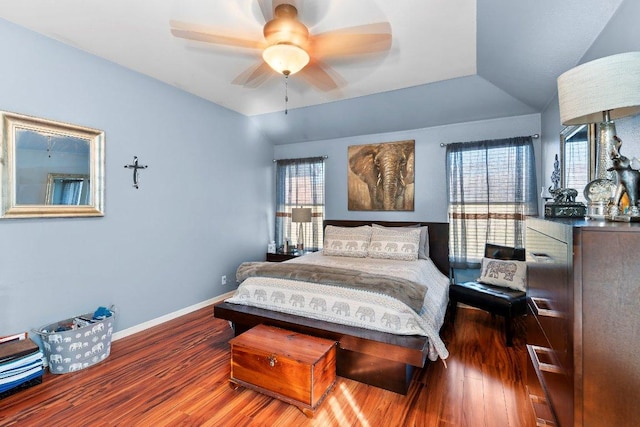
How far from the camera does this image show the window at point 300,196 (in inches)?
193

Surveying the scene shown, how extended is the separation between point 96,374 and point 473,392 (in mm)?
2873

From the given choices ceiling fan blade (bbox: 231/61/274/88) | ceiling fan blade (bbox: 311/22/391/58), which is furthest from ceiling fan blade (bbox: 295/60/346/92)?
ceiling fan blade (bbox: 231/61/274/88)

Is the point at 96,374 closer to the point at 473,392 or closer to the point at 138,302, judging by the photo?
the point at 138,302

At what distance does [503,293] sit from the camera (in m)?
2.93

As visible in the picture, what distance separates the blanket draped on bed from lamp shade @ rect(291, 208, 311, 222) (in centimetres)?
171

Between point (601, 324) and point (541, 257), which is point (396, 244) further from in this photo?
point (601, 324)

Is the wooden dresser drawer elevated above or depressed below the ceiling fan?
below

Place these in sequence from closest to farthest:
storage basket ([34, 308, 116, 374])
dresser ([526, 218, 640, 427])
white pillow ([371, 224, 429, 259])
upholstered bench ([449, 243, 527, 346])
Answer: dresser ([526, 218, 640, 427]) → storage basket ([34, 308, 116, 374]) → upholstered bench ([449, 243, 527, 346]) → white pillow ([371, 224, 429, 259])

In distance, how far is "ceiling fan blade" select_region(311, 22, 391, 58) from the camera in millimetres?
2139

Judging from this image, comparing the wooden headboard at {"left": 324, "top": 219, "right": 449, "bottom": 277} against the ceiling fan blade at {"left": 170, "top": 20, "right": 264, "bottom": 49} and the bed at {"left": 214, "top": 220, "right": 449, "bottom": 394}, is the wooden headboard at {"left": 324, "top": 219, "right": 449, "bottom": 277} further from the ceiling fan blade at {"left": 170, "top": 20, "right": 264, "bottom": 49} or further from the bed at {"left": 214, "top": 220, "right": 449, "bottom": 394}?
the ceiling fan blade at {"left": 170, "top": 20, "right": 264, "bottom": 49}

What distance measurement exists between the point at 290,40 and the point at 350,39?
1.46 ft

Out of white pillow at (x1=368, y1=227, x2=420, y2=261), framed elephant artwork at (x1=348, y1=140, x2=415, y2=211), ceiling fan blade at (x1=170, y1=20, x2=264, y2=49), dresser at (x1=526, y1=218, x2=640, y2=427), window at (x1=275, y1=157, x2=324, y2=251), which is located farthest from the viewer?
window at (x1=275, y1=157, x2=324, y2=251)

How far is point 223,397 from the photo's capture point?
2.06m

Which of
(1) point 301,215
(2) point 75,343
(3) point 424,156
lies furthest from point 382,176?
(2) point 75,343
